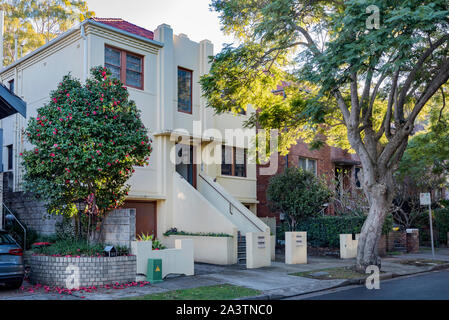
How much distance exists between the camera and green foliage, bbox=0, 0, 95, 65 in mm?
31641

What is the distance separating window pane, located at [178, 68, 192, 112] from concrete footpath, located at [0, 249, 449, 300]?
276 inches

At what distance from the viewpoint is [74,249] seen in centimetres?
1228

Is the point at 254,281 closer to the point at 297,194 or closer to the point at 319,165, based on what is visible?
the point at 297,194

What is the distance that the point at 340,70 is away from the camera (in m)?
12.8

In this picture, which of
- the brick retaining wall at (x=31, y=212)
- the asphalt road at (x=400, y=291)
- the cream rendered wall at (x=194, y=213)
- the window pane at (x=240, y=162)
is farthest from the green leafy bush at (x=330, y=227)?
the brick retaining wall at (x=31, y=212)

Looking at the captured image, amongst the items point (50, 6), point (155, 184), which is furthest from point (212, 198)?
point (50, 6)

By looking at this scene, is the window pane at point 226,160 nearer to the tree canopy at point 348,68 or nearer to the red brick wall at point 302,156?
the red brick wall at point 302,156

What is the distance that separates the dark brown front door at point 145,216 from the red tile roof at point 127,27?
6.90m

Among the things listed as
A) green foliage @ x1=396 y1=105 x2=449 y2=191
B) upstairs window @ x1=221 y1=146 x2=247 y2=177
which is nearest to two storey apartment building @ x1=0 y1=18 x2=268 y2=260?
upstairs window @ x1=221 y1=146 x2=247 y2=177

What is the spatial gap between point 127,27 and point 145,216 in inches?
309

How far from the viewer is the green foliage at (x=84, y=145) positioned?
12359 millimetres

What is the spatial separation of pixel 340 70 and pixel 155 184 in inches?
350

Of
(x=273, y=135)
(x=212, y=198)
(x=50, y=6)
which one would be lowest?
(x=212, y=198)
